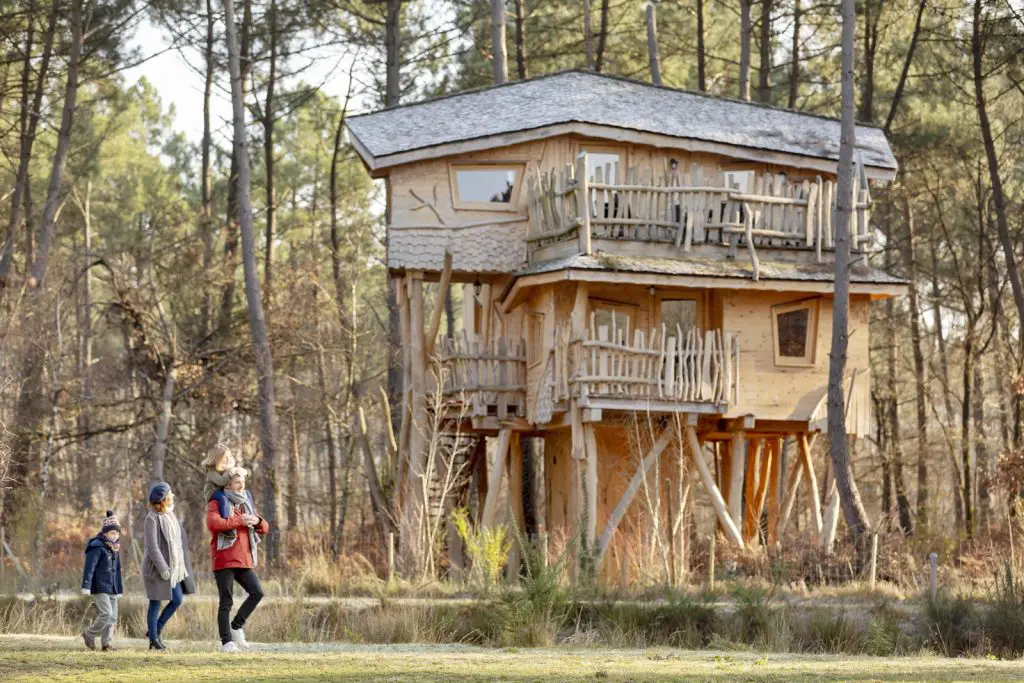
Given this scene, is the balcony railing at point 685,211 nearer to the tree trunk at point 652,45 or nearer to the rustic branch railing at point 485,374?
the rustic branch railing at point 485,374

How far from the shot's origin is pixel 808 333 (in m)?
28.8

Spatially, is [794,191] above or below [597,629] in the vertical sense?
above

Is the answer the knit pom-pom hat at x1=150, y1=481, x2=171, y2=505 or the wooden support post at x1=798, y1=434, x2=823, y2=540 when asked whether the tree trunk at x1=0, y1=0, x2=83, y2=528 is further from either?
the knit pom-pom hat at x1=150, y1=481, x2=171, y2=505

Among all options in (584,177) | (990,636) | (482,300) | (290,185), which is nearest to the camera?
(990,636)

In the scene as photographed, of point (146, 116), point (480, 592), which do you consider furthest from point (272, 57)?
point (480, 592)

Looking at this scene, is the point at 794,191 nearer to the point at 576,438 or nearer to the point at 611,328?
the point at 611,328

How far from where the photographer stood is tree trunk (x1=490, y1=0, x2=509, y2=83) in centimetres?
3709

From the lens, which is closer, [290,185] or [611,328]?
[611,328]

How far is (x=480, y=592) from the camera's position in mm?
20047

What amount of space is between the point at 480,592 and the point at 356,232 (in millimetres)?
26333

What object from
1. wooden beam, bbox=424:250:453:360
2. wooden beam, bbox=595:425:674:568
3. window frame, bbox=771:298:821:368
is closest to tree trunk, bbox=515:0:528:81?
wooden beam, bbox=424:250:453:360

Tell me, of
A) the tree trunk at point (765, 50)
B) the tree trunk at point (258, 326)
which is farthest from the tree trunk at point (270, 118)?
the tree trunk at point (765, 50)

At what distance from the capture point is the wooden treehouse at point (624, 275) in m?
26.8

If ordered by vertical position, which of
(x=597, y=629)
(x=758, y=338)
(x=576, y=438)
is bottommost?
(x=597, y=629)
